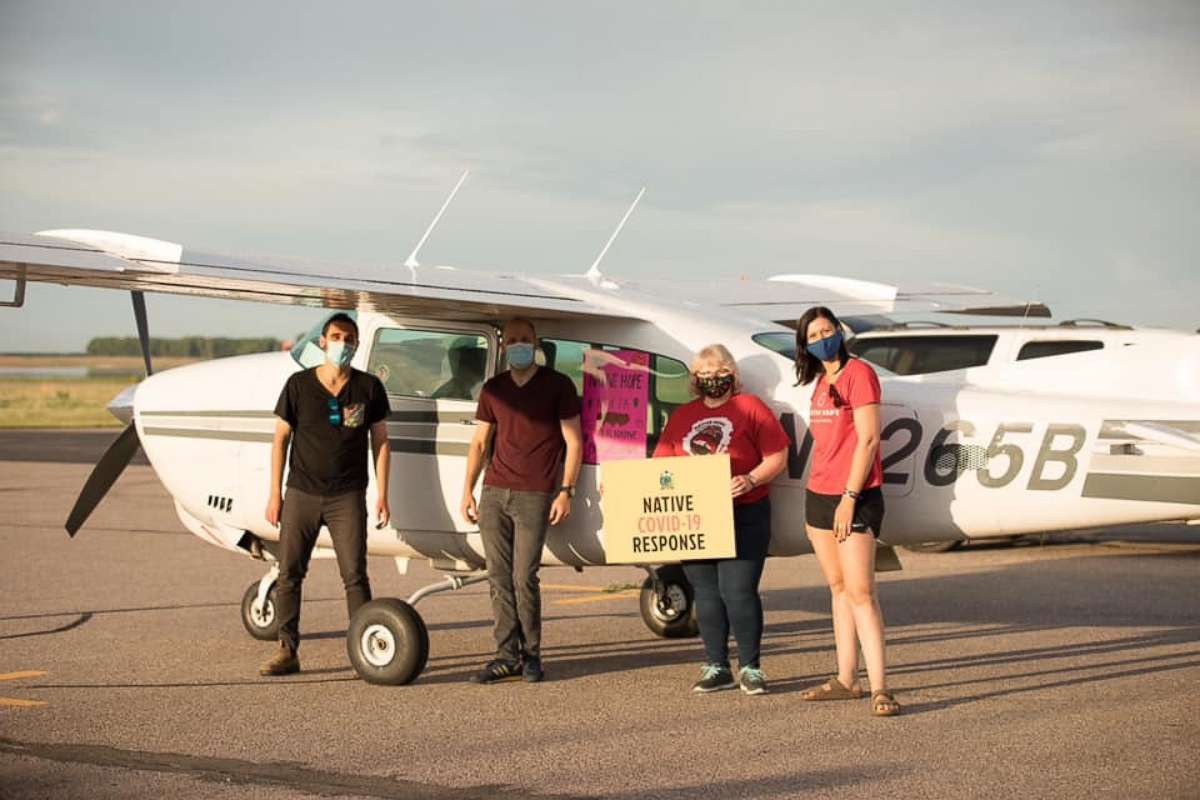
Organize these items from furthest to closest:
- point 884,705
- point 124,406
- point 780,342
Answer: point 124,406
point 780,342
point 884,705

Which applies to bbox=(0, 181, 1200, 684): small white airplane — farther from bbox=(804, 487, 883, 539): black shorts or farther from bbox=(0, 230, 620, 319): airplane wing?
bbox=(804, 487, 883, 539): black shorts

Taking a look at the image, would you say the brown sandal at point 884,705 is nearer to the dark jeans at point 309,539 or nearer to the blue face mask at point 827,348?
the blue face mask at point 827,348

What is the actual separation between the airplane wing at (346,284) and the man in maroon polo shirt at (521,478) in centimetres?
38

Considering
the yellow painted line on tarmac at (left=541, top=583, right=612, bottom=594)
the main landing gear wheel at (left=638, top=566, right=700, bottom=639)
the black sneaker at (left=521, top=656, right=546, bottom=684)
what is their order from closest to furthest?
the black sneaker at (left=521, top=656, right=546, bottom=684) < the main landing gear wheel at (left=638, top=566, right=700, bottom=639) < the yellow painted line on tarmac at (left=541, top=583, right=612, bottom=594)

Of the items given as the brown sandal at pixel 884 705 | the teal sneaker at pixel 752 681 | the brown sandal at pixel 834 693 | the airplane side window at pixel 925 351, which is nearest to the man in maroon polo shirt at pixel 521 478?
the teal sneaker at pixel 752 681

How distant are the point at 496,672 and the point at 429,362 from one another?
1.92 m

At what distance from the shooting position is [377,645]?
8.52 meters

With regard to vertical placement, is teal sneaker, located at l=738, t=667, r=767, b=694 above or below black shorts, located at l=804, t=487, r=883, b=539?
below

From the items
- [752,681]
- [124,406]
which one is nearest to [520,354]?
[752,681]

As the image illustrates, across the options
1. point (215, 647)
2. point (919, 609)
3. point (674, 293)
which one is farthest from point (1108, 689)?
point (215, 647)

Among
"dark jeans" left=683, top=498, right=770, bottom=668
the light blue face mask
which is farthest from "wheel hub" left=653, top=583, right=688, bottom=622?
the light blue face mask

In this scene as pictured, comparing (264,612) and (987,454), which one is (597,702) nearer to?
(987,454)

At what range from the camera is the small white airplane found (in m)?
7.63

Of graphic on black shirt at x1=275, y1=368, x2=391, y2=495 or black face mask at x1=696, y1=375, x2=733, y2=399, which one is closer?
black face mask at x1=696, y1=375, x2=733, y2=399
